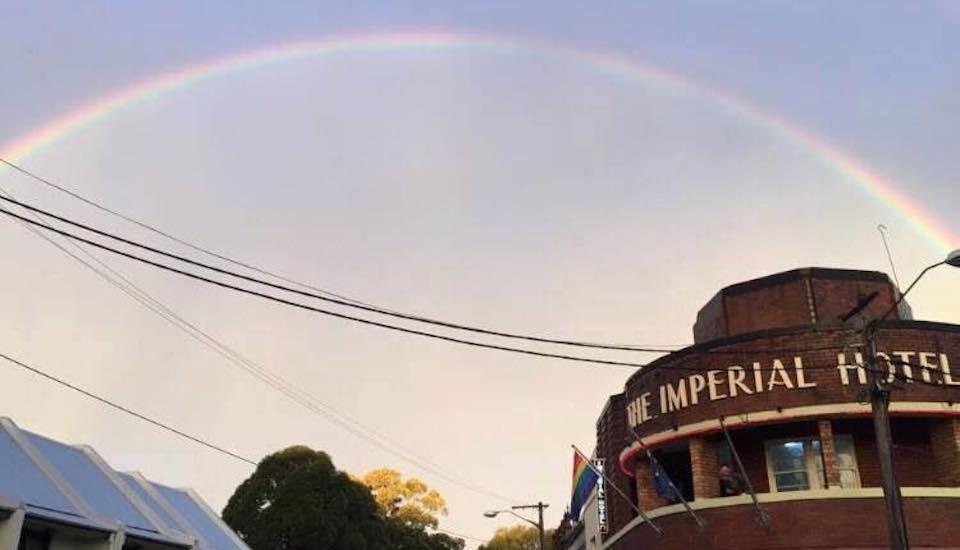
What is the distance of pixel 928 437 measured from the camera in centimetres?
2764

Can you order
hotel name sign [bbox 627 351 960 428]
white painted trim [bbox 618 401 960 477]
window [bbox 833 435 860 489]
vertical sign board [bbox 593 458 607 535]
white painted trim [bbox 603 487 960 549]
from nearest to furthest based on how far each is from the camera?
white painted trim [bbox 603 487 960 549] → white painted trim [bbox 618 401 960 477] → hotel name sign [bbox 627 351 960 428] → window [bbox 833 435 860 489] → vertical sign board [bbox 593 458 607 535]

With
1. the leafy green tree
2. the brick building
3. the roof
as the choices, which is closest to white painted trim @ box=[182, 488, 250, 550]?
the roof

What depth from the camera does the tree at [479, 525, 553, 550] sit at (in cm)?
9475

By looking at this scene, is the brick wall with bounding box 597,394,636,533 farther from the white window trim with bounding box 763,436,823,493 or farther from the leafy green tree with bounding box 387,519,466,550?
the leafy green tree with bounding box 387,519,466,550

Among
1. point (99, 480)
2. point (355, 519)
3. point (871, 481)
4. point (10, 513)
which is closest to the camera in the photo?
point (10, 513)

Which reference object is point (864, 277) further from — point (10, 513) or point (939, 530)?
point (10, 513)

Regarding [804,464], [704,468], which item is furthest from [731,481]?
[804,464]

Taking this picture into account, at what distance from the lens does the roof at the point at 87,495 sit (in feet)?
65.0

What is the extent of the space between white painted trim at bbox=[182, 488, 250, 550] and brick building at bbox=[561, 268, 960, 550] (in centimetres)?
1444

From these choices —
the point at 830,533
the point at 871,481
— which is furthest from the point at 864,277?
the point at 830,533

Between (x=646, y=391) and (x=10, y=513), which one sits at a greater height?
(x=646, y=391)

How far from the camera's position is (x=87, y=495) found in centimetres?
2259

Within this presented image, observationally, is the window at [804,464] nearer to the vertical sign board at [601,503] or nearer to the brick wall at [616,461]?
the brick wall at [616,461]

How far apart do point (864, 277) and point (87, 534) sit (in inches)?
1054
